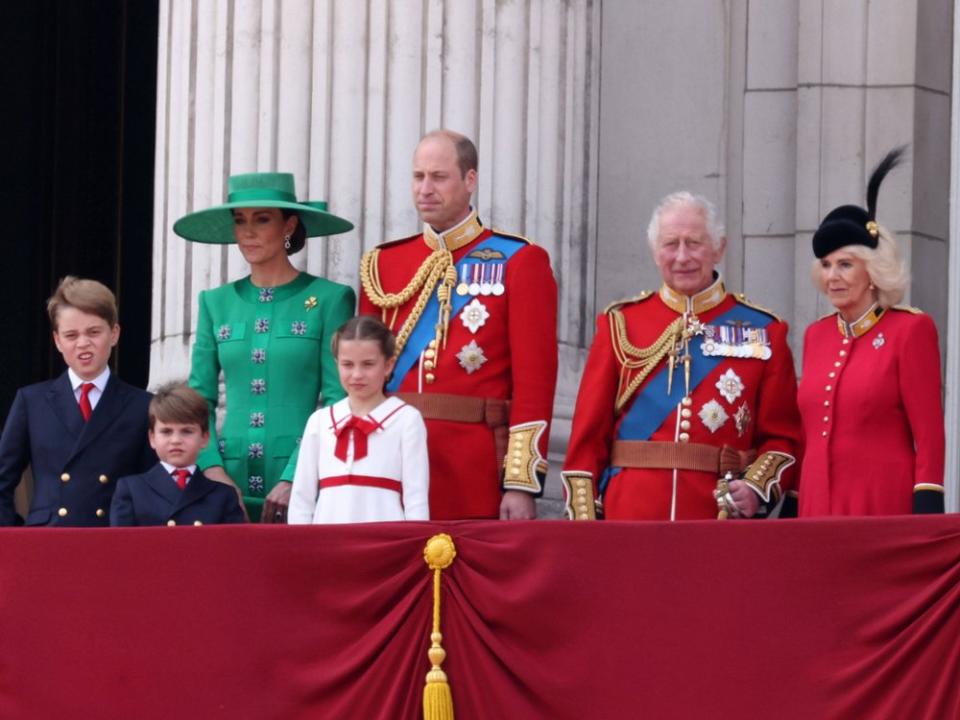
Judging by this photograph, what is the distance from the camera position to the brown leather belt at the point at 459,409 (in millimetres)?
8375

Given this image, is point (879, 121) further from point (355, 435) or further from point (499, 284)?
point (355, 435)

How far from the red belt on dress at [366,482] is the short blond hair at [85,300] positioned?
1.00 metres

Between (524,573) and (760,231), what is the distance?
11.7 feet

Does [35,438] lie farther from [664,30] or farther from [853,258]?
[664,30]

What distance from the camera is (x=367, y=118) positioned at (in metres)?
9.67

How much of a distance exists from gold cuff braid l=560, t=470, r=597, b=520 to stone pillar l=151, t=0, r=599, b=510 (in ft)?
5.00

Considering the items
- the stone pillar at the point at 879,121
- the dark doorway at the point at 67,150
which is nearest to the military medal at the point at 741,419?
the stone pillar at the point at 879,121

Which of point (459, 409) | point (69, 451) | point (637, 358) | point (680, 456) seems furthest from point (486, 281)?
point (69, 451)

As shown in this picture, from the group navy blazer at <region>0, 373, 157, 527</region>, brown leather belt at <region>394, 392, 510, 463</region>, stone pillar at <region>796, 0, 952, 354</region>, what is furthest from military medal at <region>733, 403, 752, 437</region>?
stone pillar at <region>796, 0, 952, 354</region>

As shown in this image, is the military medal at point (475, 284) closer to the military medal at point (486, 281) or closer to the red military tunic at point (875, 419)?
the military medal at point (486, 281)

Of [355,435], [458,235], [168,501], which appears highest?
[458,235]

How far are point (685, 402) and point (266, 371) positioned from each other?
138cm

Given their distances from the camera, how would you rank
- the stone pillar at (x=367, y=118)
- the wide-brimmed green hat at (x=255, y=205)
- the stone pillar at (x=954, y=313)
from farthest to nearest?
the stone pillar at (x=954, y=313) < the stone pillar at (x=367, y=118) < the wide-brimmed green hat at (x=255, y=205)

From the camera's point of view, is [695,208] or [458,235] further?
[458,235]
